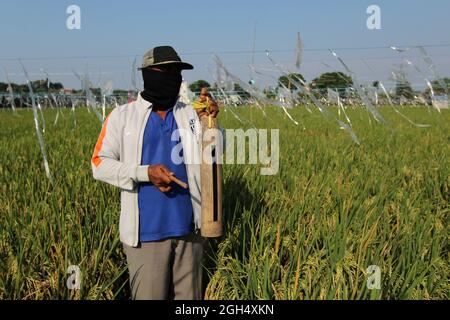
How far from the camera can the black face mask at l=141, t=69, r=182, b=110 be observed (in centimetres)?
149

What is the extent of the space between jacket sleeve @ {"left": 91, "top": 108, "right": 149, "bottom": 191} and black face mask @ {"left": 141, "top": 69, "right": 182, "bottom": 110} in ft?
0.50

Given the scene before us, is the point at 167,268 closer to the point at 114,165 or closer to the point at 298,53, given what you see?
the point at 114,165

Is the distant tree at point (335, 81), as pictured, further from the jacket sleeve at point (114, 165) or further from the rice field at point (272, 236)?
the jacket sleeve at point (114, 165)

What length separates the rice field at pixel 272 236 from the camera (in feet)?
4.96

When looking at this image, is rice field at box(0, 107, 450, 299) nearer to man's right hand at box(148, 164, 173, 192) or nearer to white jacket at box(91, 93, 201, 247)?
white jacket at box(91, 93, 201, 247)

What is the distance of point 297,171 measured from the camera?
3266 mm

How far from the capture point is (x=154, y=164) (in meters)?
1.46

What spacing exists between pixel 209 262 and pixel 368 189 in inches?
54.2

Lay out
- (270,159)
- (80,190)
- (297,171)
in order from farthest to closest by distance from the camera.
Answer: (270,159), (297,171), (80,190)

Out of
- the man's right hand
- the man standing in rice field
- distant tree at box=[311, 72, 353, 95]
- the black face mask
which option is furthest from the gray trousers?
distant tree at box=[311, 72, 353, 95]

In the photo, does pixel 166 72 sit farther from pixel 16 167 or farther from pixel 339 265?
pixel 16 167
